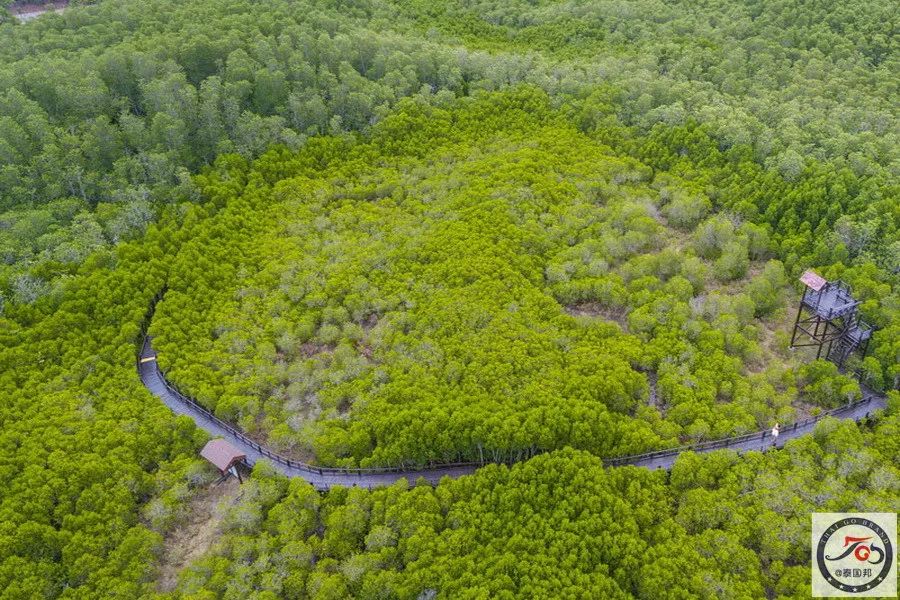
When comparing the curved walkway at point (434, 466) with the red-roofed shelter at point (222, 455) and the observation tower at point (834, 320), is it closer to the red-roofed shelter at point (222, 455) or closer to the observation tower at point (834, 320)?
the red-roofed shelter at point (222, 455)

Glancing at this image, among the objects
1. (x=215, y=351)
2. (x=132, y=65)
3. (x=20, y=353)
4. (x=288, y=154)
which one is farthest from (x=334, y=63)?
(x=20, y=353)

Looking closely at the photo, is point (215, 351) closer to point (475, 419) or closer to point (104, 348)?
point (104, 348)

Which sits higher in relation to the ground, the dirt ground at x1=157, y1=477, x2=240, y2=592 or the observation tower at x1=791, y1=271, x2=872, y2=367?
the observation tower at x1=791, y1=271, x2=872, y2=367

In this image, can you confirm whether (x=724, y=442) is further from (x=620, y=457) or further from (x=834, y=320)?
(x=834, y=320)

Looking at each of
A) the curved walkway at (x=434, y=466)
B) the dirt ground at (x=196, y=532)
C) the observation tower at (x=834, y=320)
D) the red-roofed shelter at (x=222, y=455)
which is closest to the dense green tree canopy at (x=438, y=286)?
the dirt ground at (x=196, y=532)

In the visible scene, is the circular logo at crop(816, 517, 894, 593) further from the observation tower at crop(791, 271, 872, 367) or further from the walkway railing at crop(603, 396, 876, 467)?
the observation tower at crop(791, 271, 872, 367)

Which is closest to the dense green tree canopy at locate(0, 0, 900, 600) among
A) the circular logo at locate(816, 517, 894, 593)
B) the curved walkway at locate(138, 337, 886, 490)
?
the curved walkway at locate(138, 337, 886, 490)
